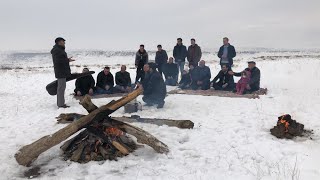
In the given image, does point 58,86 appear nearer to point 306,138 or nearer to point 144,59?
point 144,59

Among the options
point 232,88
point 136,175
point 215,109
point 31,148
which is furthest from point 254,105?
point 31,148

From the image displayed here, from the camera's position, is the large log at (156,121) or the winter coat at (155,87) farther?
the winter coat at (155,87)

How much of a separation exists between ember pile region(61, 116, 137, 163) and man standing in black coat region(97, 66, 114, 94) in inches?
279

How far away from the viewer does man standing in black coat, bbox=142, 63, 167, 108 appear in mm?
11336

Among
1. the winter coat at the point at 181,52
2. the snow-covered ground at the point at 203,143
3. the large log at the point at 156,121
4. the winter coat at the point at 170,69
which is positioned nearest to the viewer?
the snow-covered ground at the point at 203,143

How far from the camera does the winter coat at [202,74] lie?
1483cm

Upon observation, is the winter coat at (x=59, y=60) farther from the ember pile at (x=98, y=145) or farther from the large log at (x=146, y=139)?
the large log at (x=146, y=139)

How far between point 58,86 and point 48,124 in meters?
2.44

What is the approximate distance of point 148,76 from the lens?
11.7 m

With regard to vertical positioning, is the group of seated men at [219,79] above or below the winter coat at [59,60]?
below

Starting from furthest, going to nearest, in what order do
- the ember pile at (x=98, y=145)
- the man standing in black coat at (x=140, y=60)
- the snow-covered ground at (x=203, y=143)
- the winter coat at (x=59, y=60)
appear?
the man standing in black coat at (x=140, y=60) → the winter coat at (x=59, y=60) → the ember pile at (x=98, y=145) → the snow-covered ground at (x=203, y=143)

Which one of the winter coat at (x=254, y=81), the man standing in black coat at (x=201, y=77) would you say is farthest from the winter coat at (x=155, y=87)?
the winter coat at (x=254, y=81)

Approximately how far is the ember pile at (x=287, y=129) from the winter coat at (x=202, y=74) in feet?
23.7

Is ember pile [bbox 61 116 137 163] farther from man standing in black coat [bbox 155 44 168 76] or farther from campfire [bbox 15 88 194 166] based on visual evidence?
man standing in black coat [bbox 155 44 168 76]
